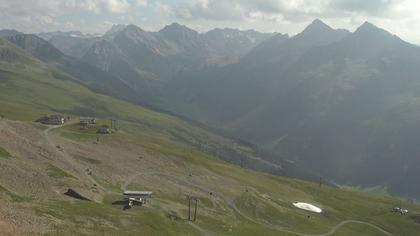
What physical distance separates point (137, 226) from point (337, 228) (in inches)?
3619

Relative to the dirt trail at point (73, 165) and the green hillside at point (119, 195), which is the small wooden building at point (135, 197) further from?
the dirt trail at point (73, 165)

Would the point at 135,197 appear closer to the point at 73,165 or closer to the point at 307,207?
the point at 73,165

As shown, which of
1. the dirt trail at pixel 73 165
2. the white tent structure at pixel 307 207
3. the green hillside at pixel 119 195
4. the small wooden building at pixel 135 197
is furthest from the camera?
the white tent structure at pixel 307 207

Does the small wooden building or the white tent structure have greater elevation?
the white tent structure

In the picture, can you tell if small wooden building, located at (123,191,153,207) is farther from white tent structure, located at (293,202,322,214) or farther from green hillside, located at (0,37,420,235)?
white tent structure, located at (293,202,322,214)

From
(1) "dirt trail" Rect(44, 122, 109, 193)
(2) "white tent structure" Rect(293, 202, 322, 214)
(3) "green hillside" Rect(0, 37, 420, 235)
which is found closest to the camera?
(3) "green hillside" Rect(0, 37, 420, 235)

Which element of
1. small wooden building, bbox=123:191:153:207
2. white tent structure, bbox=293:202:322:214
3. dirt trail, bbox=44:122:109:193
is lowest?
small wooden building, bbox=123:191:153:207

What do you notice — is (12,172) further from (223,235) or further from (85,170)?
(223,235)

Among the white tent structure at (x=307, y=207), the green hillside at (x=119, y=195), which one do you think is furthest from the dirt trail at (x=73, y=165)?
the white tent structure at (x=307, y=207)

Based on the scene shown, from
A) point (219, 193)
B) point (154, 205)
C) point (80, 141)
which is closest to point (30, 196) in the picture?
point (154, 205)

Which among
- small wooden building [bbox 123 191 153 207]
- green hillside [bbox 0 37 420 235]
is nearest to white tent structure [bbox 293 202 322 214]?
green hillside [bbox 0 37 420 235]

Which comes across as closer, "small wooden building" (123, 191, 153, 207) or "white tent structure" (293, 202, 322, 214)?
"small wooden building" (123, 191, 153, 207)

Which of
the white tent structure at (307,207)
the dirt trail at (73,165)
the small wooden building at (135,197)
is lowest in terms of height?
the small wooden building at (135,197)

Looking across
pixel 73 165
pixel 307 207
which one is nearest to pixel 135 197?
pixel 73 165
